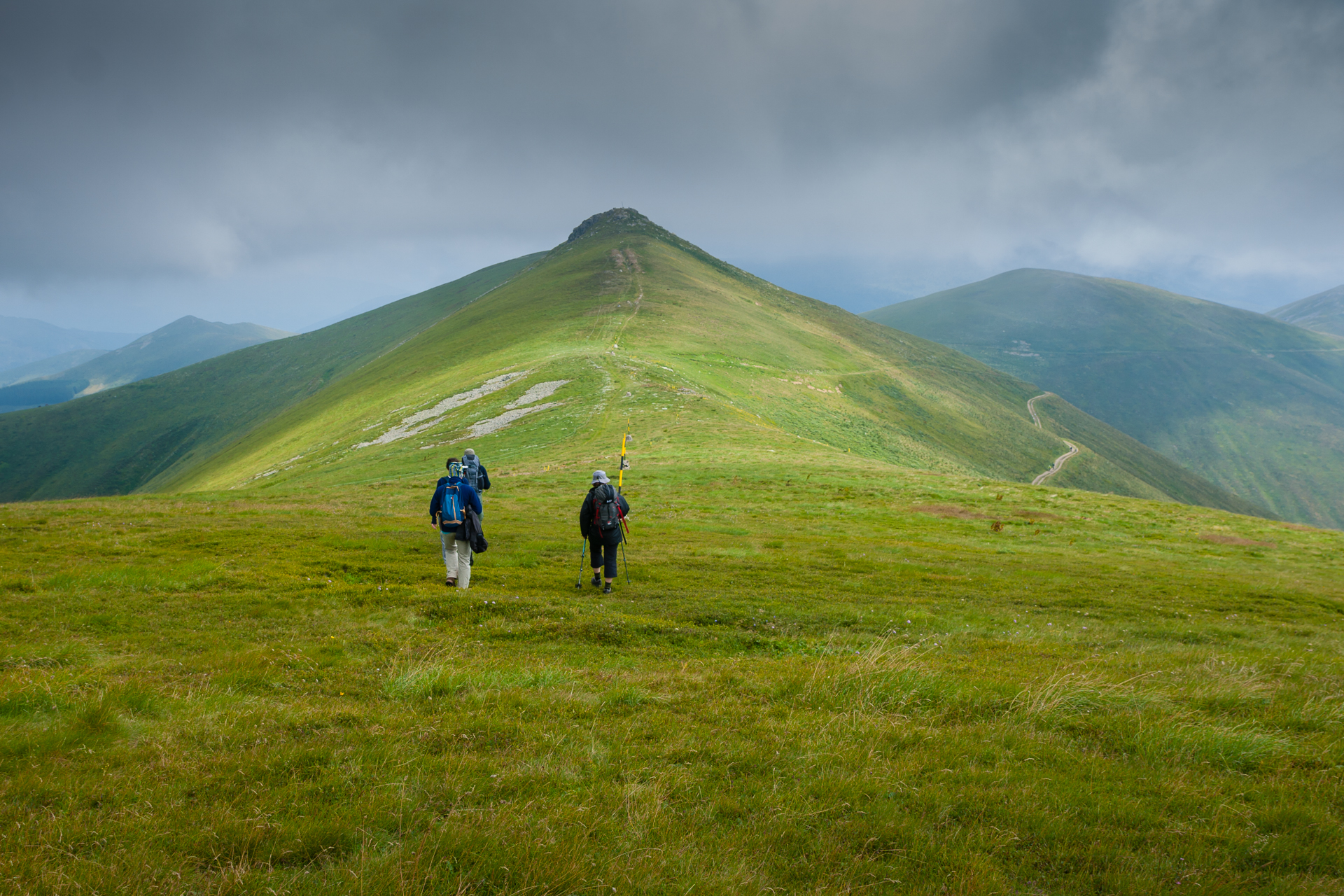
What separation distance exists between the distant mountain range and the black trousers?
64.2 feet

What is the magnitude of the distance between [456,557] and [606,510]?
12.7ft

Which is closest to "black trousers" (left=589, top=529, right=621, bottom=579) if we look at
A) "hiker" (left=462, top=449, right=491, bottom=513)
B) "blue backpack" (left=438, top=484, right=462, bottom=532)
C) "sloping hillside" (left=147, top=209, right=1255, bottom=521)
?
"blue backpack" (left=438, top=484, right=462, bottom=532)

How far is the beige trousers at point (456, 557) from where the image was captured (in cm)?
1526

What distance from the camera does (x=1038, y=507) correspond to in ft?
104

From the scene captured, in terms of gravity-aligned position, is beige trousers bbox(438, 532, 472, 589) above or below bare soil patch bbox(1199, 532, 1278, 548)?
above

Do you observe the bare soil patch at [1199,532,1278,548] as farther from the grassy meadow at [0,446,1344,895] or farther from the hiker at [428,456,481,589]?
the hiker at [428,456,481,589]

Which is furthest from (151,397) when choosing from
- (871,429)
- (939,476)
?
(939,476)

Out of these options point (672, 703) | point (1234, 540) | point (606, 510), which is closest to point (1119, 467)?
point (1234, 540)

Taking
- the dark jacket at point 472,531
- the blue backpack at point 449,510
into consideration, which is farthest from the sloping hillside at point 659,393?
the blue backpack at point 449,510

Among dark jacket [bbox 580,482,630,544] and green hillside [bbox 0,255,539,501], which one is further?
green hillside [bbox 0,255,539,501]

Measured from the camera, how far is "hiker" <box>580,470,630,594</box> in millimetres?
15789

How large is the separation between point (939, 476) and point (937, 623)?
27655mm

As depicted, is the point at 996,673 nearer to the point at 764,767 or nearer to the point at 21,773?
the point at 764,767

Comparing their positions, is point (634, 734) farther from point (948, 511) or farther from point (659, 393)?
point (659, 393)
